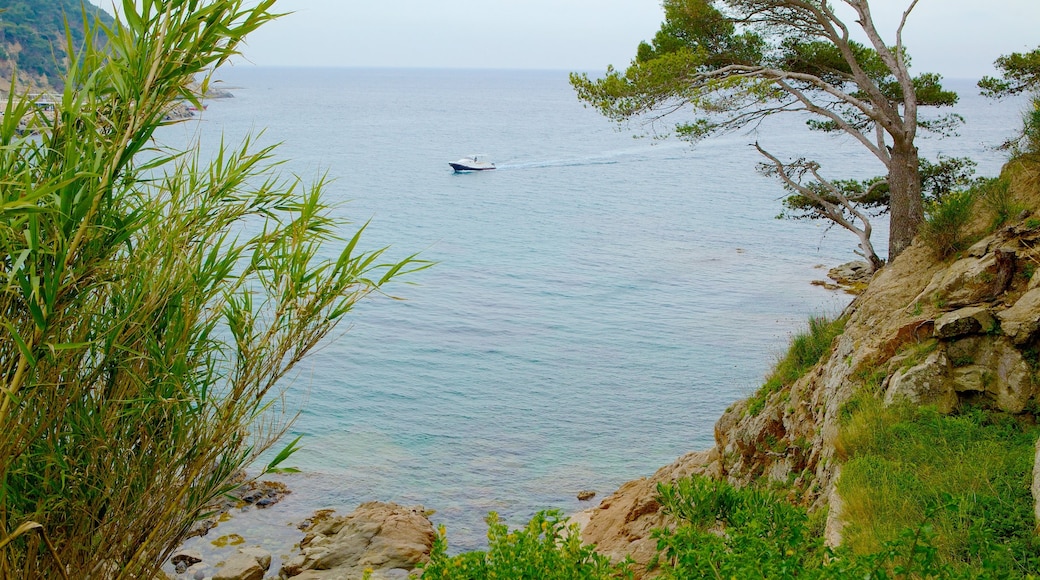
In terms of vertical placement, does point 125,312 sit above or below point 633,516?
above

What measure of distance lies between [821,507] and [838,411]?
5.26ft

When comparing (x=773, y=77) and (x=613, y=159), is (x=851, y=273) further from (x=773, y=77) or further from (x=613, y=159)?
(x=613, y=159)

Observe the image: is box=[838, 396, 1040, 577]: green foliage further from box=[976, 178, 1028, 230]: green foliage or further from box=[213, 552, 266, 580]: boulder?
→ box=[213, 552, 266, 580]: boulder

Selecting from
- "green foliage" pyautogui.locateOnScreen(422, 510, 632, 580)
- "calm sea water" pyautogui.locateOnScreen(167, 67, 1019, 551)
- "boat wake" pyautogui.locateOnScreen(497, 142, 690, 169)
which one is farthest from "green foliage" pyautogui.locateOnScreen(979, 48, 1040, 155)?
"boat wake" pyautogui.locateOnScreen(497, 142, 690, 169)

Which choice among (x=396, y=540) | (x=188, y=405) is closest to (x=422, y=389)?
(x=396, y=540)

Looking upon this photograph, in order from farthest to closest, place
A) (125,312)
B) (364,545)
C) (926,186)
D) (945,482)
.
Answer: (926,186) → (364,545) → (945,482) → (125,312)

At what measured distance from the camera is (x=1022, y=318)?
7.89 meters

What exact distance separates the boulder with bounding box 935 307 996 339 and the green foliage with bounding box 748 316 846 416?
9.29 feet

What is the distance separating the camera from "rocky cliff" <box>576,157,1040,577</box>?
7844mm

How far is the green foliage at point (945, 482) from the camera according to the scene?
17.1ft

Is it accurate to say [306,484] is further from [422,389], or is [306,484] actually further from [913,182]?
[913,182]

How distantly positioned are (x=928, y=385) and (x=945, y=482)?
1.88 meters

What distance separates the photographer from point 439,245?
39.4 meters

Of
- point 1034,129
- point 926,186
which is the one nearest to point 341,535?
point 1034,129
